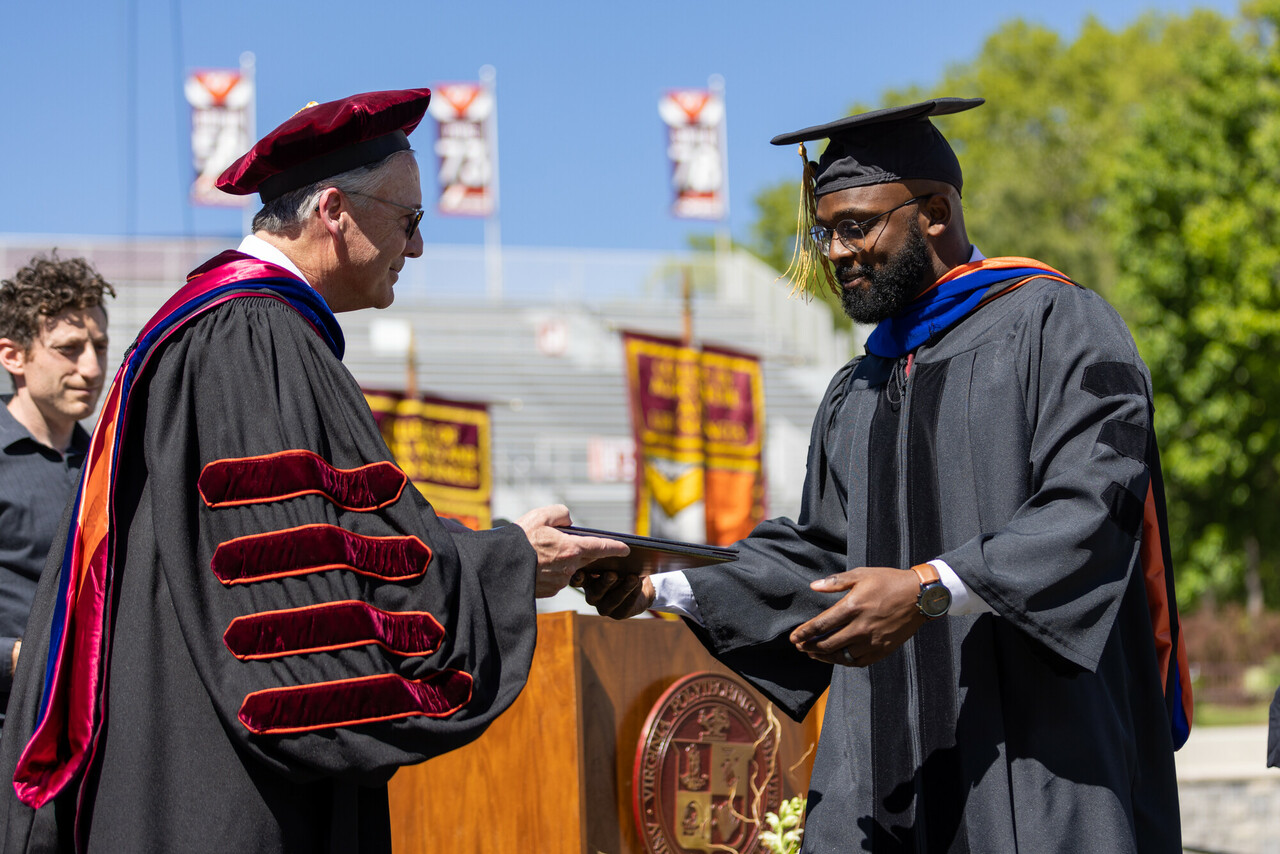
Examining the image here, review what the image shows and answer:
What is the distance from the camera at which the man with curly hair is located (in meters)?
3.63

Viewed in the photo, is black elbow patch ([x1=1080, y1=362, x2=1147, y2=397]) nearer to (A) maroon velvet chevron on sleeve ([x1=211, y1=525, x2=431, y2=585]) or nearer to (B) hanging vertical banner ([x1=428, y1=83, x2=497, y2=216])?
(A) maroon velvet chevron on sleeve ([x1=211, y1=525, x2=431, y2=585])

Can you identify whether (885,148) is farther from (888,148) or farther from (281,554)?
(281,554)

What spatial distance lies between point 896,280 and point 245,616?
1.57 metres

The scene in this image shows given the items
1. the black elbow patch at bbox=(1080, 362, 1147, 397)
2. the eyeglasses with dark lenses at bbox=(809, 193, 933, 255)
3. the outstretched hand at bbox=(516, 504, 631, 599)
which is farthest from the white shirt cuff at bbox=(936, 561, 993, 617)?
the eyeglasses with dark lenses at bbox=(809, 193, 933, 255)

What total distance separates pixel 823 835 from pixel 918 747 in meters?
0.29

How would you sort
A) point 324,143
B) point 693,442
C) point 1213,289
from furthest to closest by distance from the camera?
point 1213,289 < point 693,442 < point 324,143

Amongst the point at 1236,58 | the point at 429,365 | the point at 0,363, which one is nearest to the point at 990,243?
the point at 1236,58

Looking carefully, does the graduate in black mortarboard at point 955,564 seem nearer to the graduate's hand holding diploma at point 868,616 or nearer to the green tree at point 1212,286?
the graduate's hand holding diploma at point 868,616

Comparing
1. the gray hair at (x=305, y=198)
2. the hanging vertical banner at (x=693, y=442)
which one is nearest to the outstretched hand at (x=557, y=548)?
the gray hair at (x=305, y=198)

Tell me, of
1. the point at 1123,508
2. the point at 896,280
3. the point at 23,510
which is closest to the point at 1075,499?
the point at 1123,508

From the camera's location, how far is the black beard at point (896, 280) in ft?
10.1

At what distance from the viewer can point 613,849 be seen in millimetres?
3432

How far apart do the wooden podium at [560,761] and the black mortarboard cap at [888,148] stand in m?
1.22

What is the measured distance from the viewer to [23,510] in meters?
3.55
